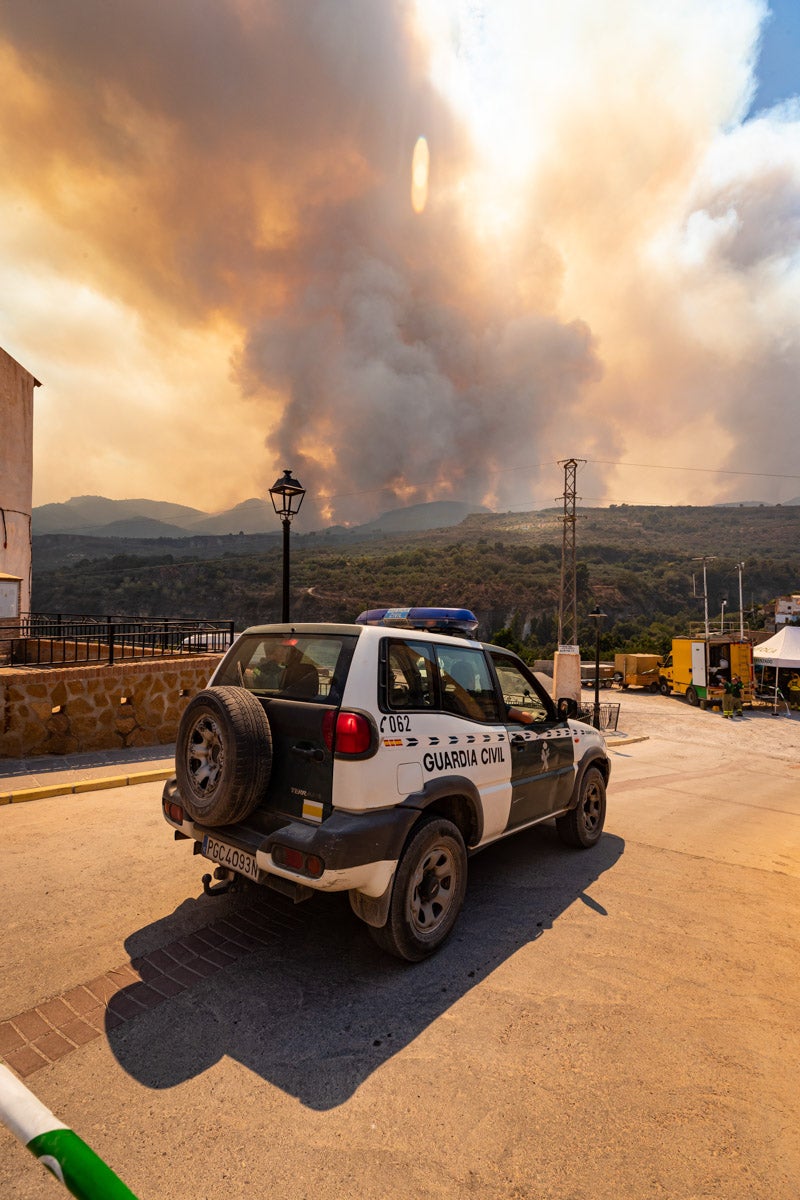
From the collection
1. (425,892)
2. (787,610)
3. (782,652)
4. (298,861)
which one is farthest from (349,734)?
(787,610)

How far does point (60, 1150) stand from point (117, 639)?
48.5ft

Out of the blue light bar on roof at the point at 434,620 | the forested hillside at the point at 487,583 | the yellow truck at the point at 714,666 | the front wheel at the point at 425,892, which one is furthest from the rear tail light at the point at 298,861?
the forested hillside at the point at 487,583

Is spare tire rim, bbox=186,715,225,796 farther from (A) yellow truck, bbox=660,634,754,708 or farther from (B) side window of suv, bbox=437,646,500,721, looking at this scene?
(A) yellow truck, bbox=660,634,754,708

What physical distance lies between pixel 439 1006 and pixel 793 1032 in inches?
75.4

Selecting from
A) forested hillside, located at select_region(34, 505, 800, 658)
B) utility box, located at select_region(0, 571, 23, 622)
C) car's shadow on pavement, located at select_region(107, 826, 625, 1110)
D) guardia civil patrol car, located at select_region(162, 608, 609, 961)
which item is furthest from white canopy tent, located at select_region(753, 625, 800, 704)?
utility box, located at select_region(0, 571, 23, 622)

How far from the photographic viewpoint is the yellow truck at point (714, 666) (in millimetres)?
26984

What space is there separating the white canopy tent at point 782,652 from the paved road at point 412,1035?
87.3 ft

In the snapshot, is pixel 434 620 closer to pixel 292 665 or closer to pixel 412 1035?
pixel 292 665

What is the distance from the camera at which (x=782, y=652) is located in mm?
27672

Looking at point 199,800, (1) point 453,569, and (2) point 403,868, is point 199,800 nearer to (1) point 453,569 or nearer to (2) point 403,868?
(2) point 403,868

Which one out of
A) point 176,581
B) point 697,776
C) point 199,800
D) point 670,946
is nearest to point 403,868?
point 199,800

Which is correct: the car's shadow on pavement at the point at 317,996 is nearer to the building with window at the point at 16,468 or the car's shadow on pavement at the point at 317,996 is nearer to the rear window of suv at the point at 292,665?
the rear window of suv at the point at 292,665

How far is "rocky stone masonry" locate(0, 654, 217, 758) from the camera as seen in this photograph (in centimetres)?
827

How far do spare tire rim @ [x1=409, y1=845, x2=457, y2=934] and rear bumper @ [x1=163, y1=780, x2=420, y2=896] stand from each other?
0.32 m
